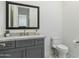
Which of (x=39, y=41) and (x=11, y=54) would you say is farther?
(x=39, y=41)

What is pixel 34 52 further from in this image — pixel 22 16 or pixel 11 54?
pixel 22 16

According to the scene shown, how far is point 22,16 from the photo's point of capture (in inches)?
144

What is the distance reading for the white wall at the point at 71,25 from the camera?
447 centimetres

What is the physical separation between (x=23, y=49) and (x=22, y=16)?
98 cm

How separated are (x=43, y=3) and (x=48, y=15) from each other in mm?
444

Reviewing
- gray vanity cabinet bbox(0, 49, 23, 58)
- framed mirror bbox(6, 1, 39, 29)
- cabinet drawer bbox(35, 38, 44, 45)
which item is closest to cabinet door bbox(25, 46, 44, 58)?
cabinet drawer bbox(35, 38, 44, 45)

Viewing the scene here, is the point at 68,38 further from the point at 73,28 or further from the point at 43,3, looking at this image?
the point at 43,3

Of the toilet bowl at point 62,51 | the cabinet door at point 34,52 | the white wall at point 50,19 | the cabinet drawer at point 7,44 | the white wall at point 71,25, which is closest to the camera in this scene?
the cabinet drawer at point 7,44

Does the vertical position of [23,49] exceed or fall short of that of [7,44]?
it falls short

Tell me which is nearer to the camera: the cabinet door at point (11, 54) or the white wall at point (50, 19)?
the cabinet door at point (11, 54)

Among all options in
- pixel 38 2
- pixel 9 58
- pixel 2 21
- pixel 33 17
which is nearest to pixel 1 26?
pixel 2 21

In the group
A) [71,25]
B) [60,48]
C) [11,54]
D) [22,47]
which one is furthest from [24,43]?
[71,25]

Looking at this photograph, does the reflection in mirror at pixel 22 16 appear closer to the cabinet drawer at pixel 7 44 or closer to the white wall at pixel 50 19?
the white wall at pixel 50 19

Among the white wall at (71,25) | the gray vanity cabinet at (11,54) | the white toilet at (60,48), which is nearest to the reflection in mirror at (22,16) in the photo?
the gray vanity cabinet at (11,54)
